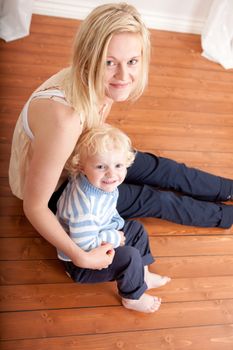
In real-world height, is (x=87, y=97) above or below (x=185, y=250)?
above

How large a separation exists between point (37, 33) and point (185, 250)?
1.60 m

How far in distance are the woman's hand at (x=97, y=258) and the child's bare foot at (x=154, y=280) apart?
217mm

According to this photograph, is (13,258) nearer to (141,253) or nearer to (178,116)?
(141,253)

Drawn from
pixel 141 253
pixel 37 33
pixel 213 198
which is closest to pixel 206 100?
pixel 213 198

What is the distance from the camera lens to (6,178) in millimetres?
1658

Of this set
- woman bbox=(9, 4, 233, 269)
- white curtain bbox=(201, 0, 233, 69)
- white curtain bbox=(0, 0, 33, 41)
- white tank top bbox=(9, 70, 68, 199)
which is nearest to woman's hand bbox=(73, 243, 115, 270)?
woman bbox=(9, 4, 233, 269)

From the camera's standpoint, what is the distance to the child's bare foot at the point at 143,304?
52.4 inches

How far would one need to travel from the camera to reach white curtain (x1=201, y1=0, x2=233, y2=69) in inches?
102

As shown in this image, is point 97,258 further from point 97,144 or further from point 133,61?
point 133,61

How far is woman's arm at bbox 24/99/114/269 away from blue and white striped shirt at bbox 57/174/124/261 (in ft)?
0.15

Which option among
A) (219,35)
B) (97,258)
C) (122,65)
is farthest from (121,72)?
(219,35)

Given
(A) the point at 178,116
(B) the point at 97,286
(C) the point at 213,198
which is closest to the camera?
(B) the point at 97,286

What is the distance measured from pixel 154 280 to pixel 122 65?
72cm

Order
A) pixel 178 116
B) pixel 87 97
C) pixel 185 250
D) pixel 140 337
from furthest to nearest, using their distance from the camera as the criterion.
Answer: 1. pixel 178 116
2. pixel 185 250
3. pixel 140 337
4. pixel 87 97
